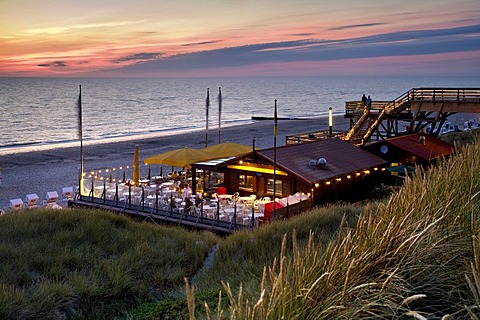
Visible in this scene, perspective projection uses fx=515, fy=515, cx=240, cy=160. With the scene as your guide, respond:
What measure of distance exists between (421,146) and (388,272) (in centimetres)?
1965

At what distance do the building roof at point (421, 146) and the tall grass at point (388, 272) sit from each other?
1682 centimetres

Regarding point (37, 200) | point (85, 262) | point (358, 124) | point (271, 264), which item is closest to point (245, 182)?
point (37, 200)

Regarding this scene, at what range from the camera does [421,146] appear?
849 inches

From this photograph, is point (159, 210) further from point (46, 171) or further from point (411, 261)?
point (46, 171)

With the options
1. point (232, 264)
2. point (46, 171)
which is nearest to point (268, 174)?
point (232, 264)

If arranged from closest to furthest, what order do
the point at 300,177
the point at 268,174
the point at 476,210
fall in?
the point at 476,210, the point at 300,177, the point at 268,174

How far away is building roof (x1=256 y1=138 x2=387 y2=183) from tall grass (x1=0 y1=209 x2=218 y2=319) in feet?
18.7

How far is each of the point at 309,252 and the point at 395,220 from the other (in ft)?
3.09

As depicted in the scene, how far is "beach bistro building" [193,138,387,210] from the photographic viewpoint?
16359 millimetres

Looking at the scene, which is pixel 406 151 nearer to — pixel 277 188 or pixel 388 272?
pixel 277 188

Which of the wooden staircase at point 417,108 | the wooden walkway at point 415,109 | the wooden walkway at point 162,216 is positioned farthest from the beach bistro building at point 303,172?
the wooden staircase at point 417,108

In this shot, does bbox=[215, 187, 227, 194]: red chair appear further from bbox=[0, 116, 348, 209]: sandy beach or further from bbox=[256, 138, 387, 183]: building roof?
bbox=[0, 116, 348, 209]: sandy beach

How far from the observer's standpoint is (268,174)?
17078 millimetres

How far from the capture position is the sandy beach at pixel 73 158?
2664cm
